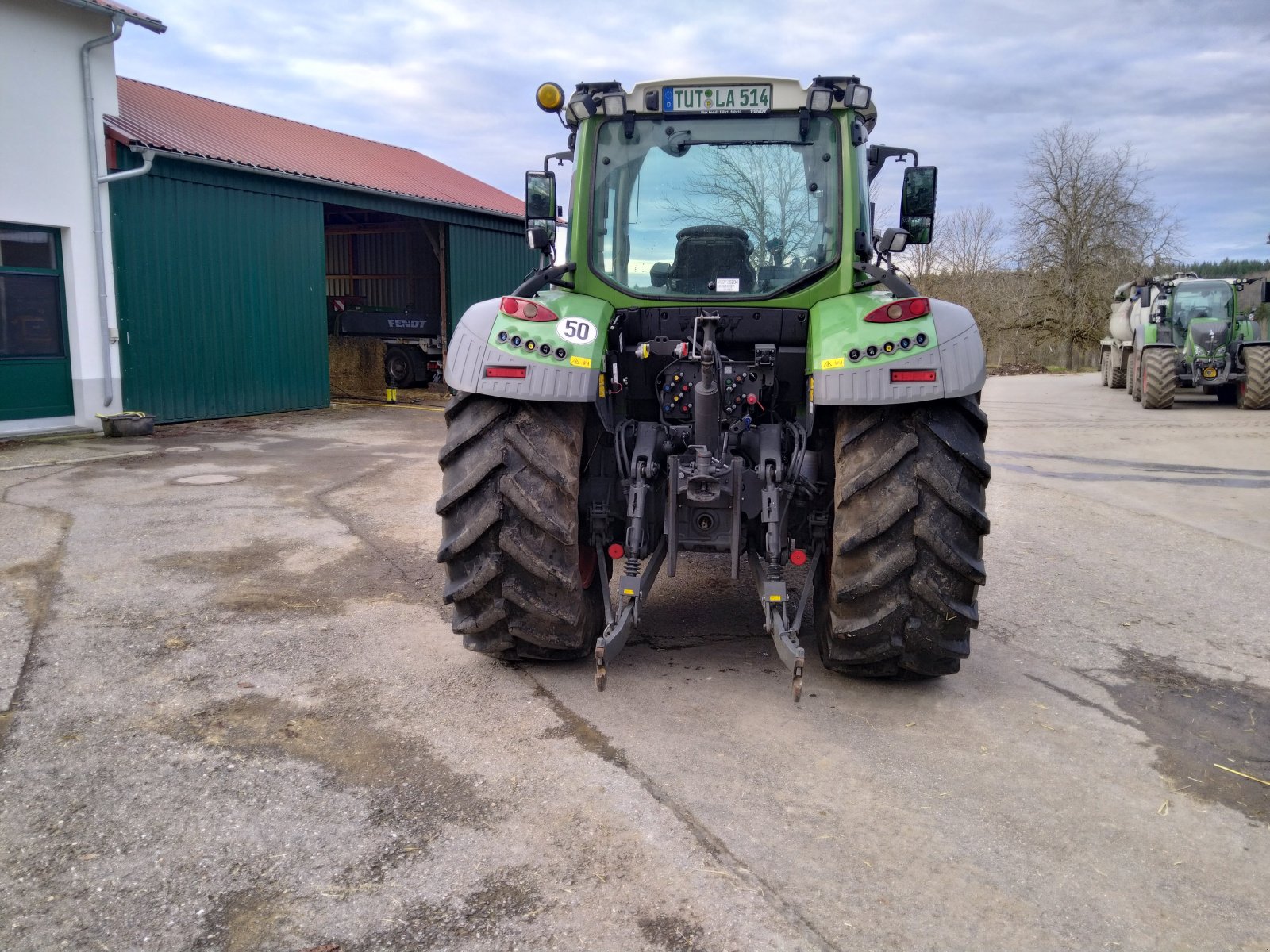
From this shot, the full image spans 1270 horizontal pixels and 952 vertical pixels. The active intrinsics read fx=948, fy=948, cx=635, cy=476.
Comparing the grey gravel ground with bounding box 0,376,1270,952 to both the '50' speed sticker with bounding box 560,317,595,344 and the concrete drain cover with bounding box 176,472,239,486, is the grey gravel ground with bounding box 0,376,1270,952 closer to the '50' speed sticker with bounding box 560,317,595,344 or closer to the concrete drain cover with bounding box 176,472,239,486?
the '50' speed sticker with bounding box 560,317,595,344

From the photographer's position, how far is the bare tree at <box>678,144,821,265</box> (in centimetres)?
436

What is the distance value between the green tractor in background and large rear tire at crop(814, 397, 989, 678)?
1558 centimetres

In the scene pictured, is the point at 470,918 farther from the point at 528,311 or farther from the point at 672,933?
the point at 528,311

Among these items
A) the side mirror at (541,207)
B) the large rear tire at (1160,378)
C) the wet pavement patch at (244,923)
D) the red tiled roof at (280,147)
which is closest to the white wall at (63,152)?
the red tiled roof at (280,147)

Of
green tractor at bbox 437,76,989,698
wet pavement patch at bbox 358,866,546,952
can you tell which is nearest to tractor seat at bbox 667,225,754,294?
green tractor at bbox 437,76,989,698

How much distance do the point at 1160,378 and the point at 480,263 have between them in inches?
511

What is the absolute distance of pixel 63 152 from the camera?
454 inches

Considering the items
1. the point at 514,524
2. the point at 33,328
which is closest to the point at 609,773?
the point at 514,524

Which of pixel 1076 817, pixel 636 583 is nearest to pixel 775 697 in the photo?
pixel 636 583

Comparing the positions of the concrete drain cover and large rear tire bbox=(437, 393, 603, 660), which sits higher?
large rear tire bbox=(437, 393, 603, 660)

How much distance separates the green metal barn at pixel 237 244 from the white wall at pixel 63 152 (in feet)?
1.19

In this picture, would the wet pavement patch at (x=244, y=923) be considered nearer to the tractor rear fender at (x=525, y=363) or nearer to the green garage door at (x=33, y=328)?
the tractor rear fender at (x=525, y=363)

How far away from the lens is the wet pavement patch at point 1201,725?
10.4 ft

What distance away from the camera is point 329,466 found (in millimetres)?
9922
